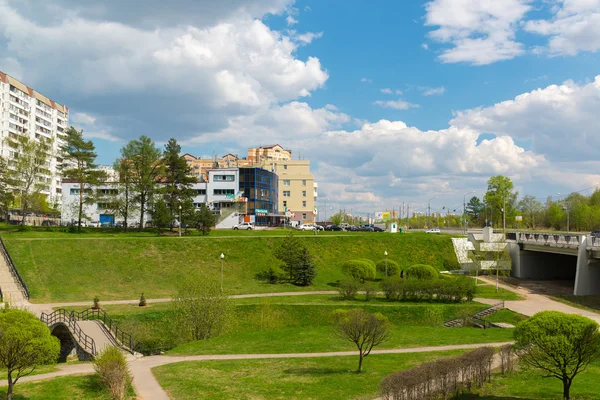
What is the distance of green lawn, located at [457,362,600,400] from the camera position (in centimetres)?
1631

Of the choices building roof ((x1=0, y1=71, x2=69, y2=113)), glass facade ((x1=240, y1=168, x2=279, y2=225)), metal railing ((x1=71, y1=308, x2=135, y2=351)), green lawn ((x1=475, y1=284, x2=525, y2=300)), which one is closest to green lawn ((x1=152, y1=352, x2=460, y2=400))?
metal railing ((x1=71, y1=308, x2=135, y2=351))

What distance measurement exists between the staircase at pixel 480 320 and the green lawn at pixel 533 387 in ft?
42.7

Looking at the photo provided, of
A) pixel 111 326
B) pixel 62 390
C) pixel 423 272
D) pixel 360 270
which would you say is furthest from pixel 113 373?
pixel 423 272

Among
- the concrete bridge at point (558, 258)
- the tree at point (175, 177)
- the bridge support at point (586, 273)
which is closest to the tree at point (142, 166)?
the tree at point (175, 177)

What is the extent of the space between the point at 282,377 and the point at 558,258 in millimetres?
53073

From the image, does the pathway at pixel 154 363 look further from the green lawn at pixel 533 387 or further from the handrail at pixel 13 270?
the handrail at pixel 13 270

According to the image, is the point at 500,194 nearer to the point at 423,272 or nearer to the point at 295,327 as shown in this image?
the point at 423,272

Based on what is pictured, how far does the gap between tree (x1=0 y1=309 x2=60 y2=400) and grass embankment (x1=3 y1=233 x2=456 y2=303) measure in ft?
84.3

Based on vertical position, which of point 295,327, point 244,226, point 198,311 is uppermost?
point 244,226

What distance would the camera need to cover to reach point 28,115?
11762cm

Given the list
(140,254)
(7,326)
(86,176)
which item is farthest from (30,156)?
(7,326)

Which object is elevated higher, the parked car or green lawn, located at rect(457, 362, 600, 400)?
the parked car

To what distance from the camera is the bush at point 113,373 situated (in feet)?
54.9

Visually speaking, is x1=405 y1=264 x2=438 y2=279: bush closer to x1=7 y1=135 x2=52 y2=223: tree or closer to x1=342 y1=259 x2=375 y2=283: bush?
x1=342 y1=259 x2=375 y2=283: bush
